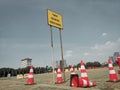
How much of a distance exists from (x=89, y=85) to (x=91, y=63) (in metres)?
162

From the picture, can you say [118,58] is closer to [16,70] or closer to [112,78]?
[112,78]

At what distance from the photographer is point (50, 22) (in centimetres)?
1366

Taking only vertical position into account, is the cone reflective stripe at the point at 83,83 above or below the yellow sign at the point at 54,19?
below

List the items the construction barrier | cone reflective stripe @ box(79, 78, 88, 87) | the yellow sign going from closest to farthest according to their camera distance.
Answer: cone reflective stripe @ box(79, 78, 88, 87) → the construction barrier → the yellow sign

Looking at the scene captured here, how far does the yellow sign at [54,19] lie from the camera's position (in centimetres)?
1368

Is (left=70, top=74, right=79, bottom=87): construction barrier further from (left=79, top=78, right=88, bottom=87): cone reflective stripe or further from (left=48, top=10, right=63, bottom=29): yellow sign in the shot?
(left=48, top=10, right=63, bottom=29): yellow sign

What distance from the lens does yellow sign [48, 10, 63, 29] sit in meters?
13.7

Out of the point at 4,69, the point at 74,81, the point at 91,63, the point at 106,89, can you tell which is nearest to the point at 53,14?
the point at 74,81

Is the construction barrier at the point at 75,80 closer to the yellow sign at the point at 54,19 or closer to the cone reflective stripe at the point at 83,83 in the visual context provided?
the cone reflective stripe at the point at 83,83

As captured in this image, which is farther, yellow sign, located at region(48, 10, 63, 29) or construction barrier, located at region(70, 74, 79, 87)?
yellow sign, located at region(48, 10, 63, 29)

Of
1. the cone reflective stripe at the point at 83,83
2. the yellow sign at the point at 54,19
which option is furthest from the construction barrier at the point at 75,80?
the yellow sign at the point at 54,19

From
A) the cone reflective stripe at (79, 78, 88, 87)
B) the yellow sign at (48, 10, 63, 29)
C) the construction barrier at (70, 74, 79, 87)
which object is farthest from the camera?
the yellow sign at (48, 10, 63, 29)

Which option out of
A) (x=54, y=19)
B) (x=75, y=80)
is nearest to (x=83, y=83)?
(x=75, y=80)

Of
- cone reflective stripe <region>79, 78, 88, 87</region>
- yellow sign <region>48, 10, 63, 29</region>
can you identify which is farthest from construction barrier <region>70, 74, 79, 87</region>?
yellow sign <region>48, 10, 63, 29</region>
